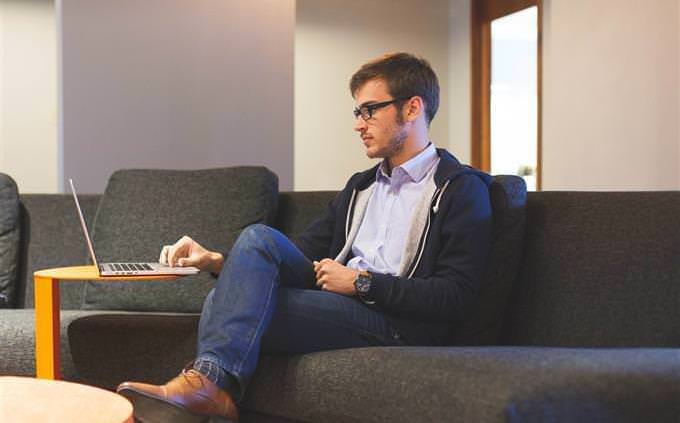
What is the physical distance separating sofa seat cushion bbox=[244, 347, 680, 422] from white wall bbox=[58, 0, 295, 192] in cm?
291

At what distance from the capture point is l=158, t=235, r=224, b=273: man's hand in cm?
250

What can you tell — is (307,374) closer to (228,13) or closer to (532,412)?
(532,412)

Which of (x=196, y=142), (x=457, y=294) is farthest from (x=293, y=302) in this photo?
(x=196, y=142)

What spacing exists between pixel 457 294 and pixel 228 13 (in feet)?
10.5

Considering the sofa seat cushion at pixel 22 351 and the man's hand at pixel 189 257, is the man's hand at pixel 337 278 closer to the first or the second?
the man's hand at pixel 189 257

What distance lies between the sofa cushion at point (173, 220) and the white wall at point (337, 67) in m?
3.99

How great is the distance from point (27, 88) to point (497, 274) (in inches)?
211

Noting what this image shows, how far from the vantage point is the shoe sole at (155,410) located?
210cm

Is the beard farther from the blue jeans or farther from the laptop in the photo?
the laptop

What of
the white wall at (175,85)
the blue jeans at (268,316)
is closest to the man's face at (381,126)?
the blue jeans at (268,316)

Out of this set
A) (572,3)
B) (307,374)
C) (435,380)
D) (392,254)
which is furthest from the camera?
(572,3)

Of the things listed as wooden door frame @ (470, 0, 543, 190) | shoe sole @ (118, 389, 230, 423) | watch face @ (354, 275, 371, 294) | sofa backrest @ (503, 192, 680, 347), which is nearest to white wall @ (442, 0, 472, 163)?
wooden door frame @ (470, 0, 543, 190)

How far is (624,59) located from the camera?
5230mm

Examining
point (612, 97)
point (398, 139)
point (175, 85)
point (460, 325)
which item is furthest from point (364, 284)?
point (612, 97)
